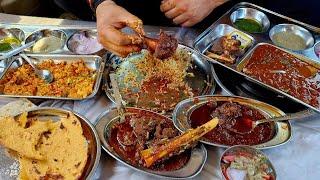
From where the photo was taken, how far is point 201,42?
2.08 metres

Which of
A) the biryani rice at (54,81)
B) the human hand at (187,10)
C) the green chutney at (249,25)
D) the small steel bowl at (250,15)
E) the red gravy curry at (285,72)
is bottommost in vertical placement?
the biryani rice at (54,81)

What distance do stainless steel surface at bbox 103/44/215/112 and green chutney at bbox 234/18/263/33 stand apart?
33 cm

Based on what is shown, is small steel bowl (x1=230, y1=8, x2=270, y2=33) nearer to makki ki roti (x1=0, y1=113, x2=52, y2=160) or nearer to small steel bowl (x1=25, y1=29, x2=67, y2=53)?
small steel bowl (x1=25, y1=29, x2=67, y2=53)

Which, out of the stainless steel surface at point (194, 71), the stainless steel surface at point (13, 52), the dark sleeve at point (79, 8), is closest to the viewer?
the stainless steel surface at point (194, 71)

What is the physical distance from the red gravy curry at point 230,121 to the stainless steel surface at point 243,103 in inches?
0.9

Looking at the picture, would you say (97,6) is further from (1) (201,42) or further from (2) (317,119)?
(2) (317,119)

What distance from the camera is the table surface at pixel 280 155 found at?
158 cm

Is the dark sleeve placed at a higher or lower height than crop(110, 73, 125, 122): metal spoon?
lower

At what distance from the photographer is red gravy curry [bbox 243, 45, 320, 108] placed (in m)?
1.80

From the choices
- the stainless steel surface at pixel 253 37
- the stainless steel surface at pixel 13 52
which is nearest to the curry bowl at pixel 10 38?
the stainless steel surface at pixel 13 52

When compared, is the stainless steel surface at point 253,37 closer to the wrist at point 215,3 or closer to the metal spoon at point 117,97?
the wrist at point 215,3

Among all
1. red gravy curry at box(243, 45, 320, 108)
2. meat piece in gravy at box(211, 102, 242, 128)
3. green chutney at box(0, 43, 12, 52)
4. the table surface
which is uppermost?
red gravy curry at box(243, 45, 320, 108)

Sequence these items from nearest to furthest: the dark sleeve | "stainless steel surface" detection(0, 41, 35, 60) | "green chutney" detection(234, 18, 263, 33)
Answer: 1. "stainless steel surface" detection(0, 41, 35, 60)
2. "green chutney" detection(234, 18, 263, 33)
3. the dark sleeve

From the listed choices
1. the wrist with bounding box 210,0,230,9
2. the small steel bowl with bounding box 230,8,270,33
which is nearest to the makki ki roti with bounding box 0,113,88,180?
the wrist with bounding box 210,0,230,9
